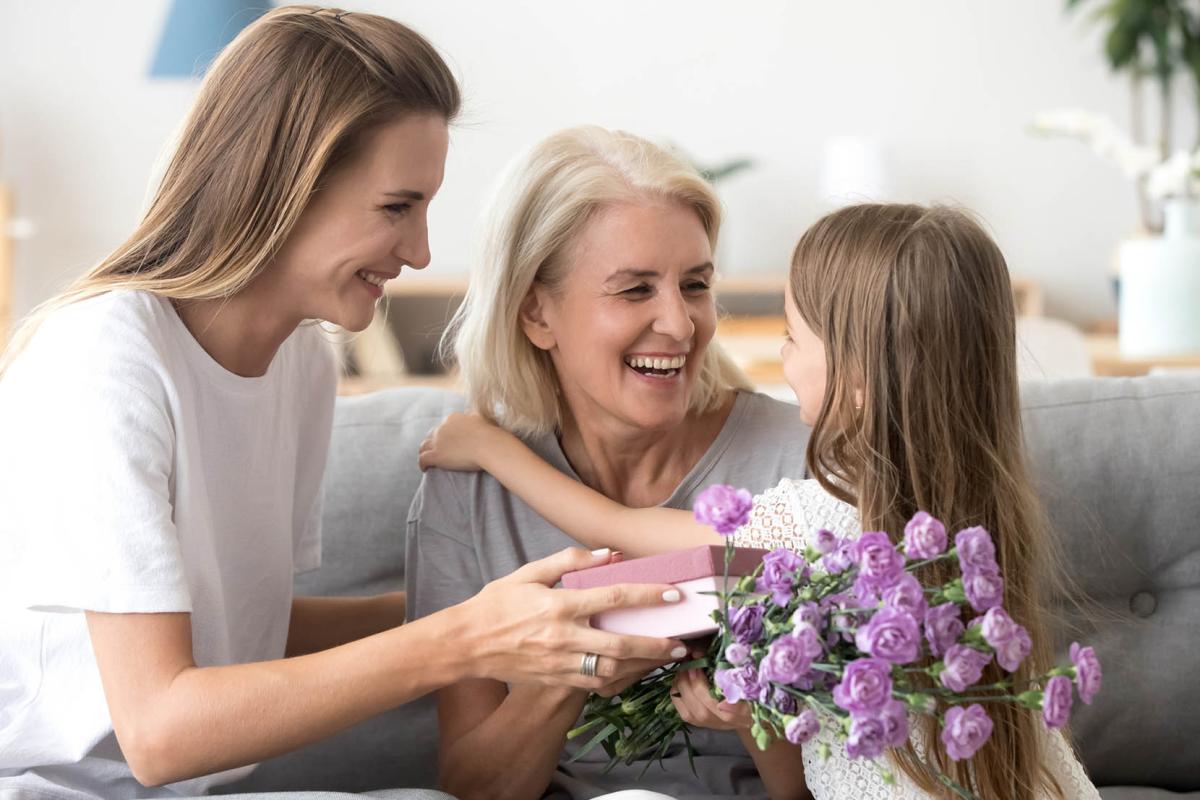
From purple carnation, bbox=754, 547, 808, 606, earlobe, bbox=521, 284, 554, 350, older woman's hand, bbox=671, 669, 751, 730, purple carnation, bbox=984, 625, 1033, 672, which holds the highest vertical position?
earlobe, bbox=521, 284, 554, 350

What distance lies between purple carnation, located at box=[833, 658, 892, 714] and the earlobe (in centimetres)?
94

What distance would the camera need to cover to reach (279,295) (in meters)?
1.65

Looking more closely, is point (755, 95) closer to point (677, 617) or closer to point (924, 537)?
point (677, 617)

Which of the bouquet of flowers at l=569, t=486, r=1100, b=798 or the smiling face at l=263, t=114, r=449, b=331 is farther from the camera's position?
the smiling face at l=263, t=114, r=449, b=331

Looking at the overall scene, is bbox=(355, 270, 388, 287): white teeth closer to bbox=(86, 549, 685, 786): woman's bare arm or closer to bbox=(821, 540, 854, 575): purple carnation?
bbox=(86, 549, 685, 786): woman's bare arm

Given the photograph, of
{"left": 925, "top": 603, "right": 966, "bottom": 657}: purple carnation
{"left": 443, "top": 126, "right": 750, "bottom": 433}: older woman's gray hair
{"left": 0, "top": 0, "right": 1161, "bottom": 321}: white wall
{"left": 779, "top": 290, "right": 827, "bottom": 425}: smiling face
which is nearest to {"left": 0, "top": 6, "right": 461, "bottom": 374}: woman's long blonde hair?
{"left": 443, "top": 126, "right": 750, "bottom": 433}: older woman's gray hair

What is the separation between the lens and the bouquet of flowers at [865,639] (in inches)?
43.7

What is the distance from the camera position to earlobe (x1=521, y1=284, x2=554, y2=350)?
1944 mm

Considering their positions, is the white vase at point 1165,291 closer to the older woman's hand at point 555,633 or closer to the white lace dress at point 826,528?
the white lace dress at point 826,528

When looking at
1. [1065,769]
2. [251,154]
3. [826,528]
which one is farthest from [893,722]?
[251,154]

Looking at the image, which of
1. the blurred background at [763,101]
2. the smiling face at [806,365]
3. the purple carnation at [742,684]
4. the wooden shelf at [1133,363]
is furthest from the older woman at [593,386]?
the blurred background at [763,101]

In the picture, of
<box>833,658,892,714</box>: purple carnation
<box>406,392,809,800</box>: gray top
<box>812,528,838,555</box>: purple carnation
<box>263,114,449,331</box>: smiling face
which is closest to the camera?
<box>833,658,892,714</box>: purple carnation

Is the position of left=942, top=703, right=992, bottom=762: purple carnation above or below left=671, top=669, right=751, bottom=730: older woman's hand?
above

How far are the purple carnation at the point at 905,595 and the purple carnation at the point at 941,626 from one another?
Result: 3 centimetres
